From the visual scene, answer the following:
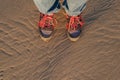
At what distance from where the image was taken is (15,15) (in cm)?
302

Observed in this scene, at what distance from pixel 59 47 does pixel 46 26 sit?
261mm

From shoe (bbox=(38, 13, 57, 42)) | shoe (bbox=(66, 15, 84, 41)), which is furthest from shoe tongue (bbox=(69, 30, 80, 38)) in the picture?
shoe (bbox=(38, 13, 57, 42))

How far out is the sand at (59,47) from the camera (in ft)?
8.92

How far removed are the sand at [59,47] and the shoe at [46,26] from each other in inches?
3.3

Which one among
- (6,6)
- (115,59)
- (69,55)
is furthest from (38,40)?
(115,59)

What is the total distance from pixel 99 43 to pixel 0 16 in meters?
1.13

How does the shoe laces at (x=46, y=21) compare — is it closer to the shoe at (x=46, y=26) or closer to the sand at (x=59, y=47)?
the shoe at (x=46, y=26)

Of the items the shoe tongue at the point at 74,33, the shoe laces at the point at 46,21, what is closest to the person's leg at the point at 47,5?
the shoe laces at the point at 46,21

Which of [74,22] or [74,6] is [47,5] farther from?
[74,22]

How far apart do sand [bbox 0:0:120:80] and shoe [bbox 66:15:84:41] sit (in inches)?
3.3

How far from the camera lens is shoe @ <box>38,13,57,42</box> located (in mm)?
2775

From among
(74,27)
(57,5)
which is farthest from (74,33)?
(57,5)

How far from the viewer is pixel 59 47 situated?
285cm

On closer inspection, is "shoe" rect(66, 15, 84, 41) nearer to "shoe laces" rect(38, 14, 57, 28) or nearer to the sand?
the sand
